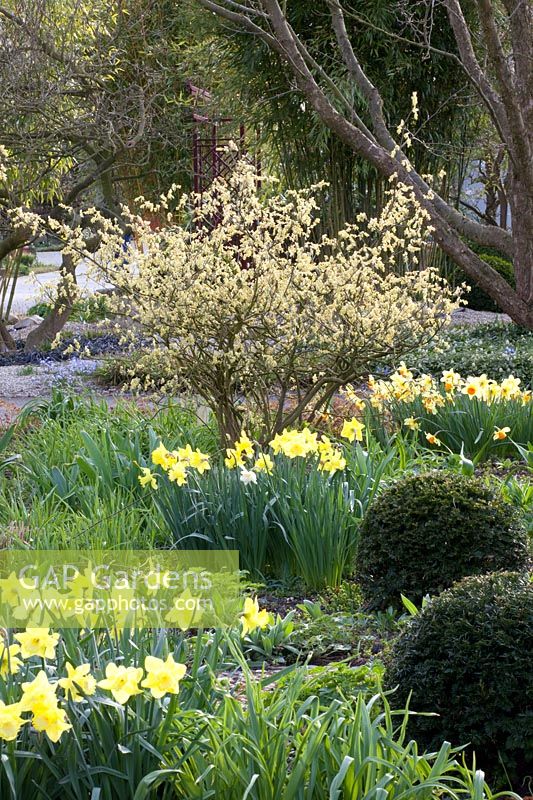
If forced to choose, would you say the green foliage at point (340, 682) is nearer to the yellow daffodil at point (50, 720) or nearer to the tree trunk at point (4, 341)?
the yellow daffodil at point (50, 720)

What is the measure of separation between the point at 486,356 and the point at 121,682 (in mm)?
5933

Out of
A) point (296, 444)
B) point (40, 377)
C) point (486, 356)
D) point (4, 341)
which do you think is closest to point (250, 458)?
point (296, 444)

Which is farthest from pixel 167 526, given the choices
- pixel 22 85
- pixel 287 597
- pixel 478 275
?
pixel 22 85

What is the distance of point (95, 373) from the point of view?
8.74m

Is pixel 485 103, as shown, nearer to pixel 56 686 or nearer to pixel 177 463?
pixel 177 463

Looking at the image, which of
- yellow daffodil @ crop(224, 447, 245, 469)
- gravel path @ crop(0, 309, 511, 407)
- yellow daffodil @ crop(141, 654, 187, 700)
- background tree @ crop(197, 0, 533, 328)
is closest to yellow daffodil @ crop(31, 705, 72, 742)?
yellow daffodil @ crop(141, 654, 187, 700)

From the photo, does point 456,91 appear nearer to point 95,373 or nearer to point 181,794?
point 95,373

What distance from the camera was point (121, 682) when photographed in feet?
5.39

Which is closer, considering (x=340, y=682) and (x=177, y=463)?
(x=340, y=682)

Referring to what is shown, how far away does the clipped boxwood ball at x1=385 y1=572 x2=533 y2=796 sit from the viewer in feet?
7.04

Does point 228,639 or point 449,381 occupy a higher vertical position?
point 449,381

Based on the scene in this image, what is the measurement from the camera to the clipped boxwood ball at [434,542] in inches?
120

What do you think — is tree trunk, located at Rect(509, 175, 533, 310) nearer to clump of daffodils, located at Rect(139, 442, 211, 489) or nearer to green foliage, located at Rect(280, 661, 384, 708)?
clump of daffodils, located at Rect(139, 442, 211, 489)

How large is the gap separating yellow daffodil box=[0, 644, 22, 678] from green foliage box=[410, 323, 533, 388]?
464 cm
